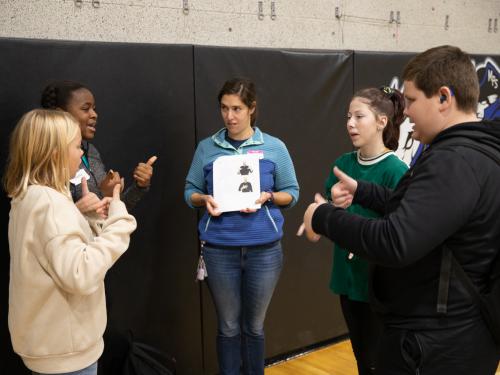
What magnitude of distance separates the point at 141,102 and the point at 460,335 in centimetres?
215

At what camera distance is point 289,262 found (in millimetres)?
3938

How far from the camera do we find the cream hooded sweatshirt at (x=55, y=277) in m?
1.85

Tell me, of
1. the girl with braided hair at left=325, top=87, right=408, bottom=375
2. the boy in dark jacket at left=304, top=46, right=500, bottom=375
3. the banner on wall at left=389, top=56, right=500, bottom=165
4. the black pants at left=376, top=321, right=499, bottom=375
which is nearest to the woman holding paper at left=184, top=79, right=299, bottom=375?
the girl with braided hair at left=325, top=87, right=408, bottom=375

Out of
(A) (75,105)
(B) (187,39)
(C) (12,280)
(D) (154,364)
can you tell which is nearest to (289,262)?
(D) (154,364)

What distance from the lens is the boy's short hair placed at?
1.59 m

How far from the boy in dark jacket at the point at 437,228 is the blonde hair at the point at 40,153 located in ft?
2.97

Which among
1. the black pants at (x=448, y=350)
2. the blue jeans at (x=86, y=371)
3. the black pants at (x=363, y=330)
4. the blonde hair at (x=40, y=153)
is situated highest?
the blonde hair at (x=40, y=153)

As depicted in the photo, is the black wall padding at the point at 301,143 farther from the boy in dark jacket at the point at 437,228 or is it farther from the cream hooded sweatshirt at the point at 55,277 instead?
the boy in dark jacket at the point at 437,228

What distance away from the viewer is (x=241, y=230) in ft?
9.50

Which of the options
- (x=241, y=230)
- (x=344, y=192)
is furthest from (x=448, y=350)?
(x=241, y=230)

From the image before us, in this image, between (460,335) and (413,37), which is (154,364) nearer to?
(460,335)

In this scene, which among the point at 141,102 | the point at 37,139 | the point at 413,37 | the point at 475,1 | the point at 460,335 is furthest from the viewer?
the point at 475,1

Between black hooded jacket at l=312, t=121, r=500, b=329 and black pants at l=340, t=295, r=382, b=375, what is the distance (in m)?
0.98

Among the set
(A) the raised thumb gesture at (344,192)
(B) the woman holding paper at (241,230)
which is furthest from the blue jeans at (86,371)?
(A) the raised thumb gesture at (344,192)
